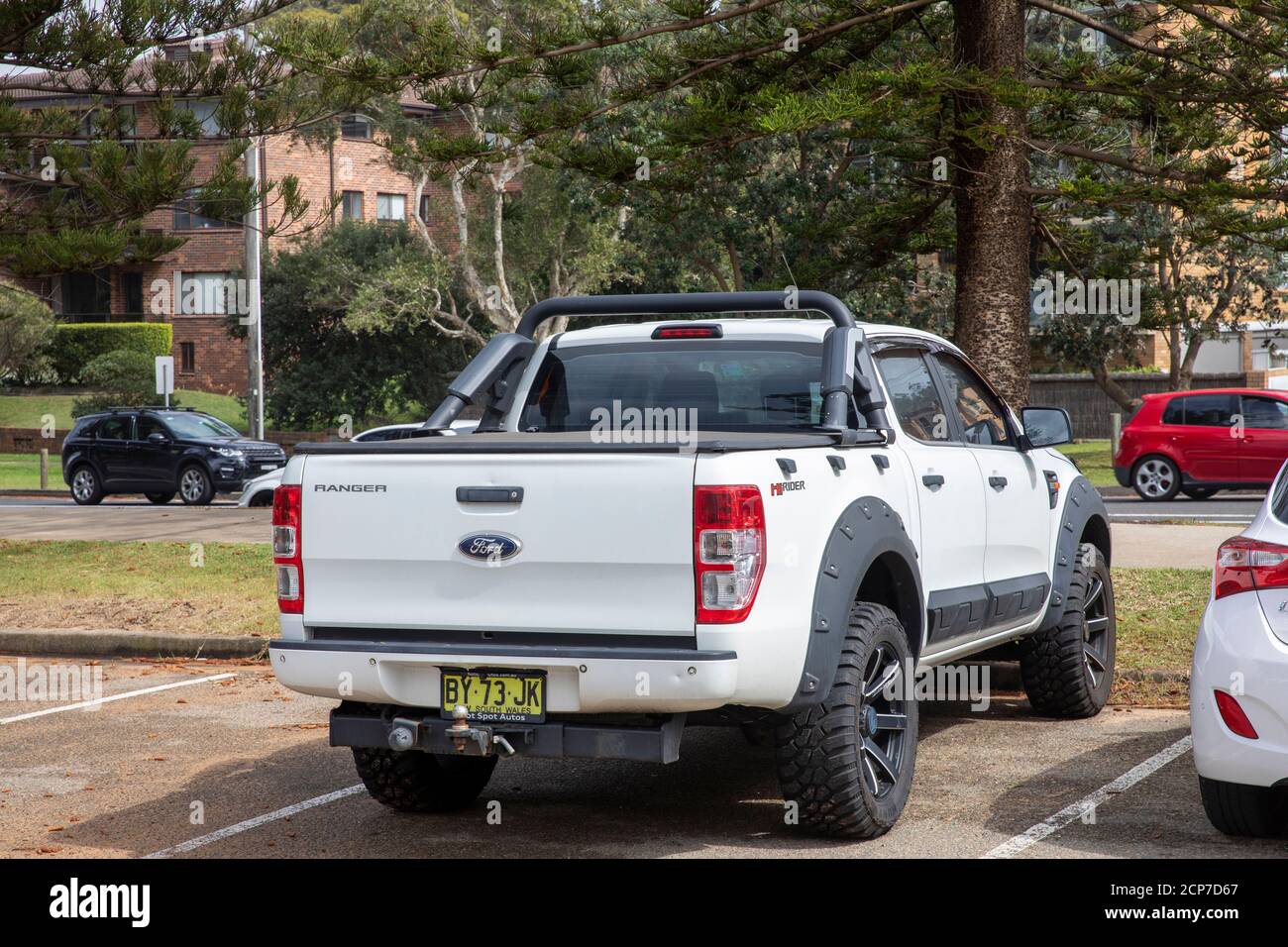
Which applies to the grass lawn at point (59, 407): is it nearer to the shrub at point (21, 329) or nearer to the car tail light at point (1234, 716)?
the shrub at point (21, 329)

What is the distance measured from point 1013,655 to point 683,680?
401cm

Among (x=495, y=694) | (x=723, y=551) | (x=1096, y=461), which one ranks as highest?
(x=723, y=551)

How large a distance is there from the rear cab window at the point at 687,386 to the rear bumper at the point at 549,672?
167 cm

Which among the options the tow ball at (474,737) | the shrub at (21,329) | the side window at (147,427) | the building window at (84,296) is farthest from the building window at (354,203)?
the tow ball at (474,737)

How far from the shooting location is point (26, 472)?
38.4 m

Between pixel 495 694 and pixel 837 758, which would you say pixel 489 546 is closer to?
pixel 495 694

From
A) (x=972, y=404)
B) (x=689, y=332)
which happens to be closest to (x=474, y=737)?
(x=689, y=332)

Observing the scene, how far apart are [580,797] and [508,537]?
1867 millimetres

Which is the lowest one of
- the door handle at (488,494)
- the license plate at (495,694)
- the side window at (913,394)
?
the license plate at (495,694)

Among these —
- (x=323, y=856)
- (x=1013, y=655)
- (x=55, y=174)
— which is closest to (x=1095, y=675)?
(x=1013, y=655)

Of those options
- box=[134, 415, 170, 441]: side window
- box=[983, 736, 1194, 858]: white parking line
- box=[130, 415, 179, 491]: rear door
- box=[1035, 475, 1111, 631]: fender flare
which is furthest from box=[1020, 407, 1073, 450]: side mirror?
box=[134, 415, 170, 441]: side window

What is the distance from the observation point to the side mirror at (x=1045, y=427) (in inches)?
311

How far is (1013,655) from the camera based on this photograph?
28.0ft

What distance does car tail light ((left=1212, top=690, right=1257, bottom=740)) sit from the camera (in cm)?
520
